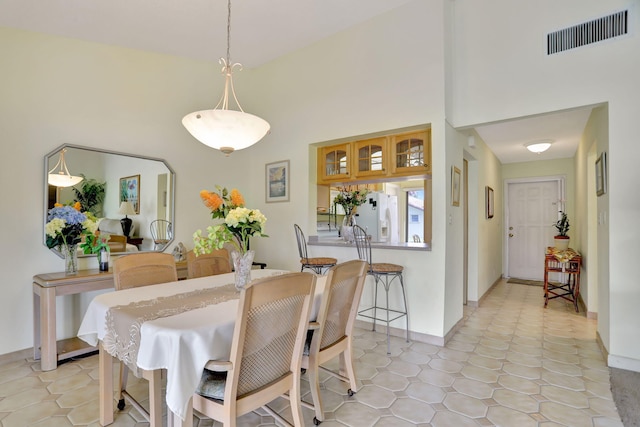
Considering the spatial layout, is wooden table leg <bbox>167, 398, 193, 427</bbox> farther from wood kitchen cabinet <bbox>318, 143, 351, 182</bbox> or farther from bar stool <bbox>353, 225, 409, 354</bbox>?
wood kitchen cabinet <bbox>318, 143, 351, 182</bbox>

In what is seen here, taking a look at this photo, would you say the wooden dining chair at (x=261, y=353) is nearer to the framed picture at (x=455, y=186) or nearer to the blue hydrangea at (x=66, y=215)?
the blue hydrangea at (x=66, y=215)

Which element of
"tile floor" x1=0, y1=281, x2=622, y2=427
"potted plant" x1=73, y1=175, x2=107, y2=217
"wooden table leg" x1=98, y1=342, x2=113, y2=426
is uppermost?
"potted plant" x1=73, y1=175, x2=107, y2=217

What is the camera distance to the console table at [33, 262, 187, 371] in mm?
2537

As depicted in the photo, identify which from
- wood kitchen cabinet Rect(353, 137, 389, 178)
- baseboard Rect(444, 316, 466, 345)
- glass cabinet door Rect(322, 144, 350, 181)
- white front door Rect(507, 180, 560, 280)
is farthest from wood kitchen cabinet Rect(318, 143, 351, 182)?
white front door Rect(507, 180, 560, 280)

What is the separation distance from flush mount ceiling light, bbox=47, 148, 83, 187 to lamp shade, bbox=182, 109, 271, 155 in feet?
5.23

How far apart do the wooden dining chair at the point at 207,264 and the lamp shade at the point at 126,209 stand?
1.14m

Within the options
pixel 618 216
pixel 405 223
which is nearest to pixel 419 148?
pixel 618 216

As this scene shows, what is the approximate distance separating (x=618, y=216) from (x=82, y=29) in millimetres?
4696

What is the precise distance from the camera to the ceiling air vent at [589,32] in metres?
2.54

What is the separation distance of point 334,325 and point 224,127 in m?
1.40

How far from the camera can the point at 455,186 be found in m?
3.44

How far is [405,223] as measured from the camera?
5.96 meters

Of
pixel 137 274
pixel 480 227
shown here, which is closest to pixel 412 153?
pixel 480 227

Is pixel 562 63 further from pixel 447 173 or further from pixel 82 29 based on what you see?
pixel 82 29
